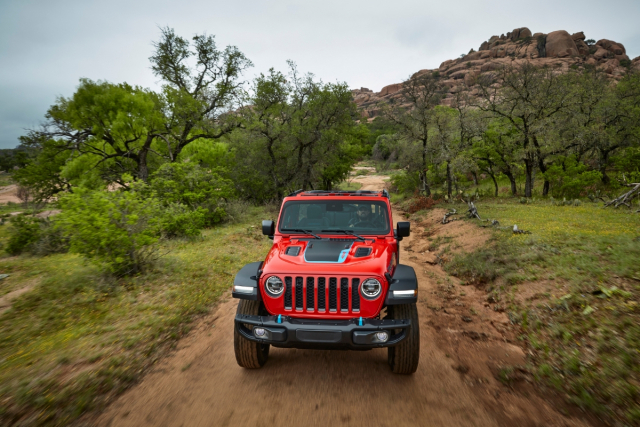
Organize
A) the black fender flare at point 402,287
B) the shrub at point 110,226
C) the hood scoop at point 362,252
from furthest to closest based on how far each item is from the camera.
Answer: the shrub at point 110,226, the hood scoop at point 362,252, the black fender flare at point 402,287

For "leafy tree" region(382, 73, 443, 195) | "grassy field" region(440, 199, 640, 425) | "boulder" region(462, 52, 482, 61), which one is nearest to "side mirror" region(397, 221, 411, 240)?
"grassy field" region(440, 199, 640, 425)

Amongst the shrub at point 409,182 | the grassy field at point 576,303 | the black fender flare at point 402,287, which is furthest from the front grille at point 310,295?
the shrub at point 409,182

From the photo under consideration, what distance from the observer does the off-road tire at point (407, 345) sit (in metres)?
3.24

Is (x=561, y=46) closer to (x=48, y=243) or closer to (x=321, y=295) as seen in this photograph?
(x=321, y=295)

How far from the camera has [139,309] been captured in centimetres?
536

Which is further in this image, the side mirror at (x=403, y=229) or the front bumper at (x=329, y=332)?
the side mirror at (x=403, y=229)

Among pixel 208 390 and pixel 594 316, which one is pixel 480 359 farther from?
pixel 208 390

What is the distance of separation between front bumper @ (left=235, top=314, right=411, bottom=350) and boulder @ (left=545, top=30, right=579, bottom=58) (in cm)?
9998

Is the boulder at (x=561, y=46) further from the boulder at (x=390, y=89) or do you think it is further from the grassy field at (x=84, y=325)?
the grassy field at (x=84, y=325)

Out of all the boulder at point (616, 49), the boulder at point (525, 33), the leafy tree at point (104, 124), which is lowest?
the leafy tree at point (104, 124)

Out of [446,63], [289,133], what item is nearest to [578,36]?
[446,63]

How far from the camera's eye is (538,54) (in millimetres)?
76562

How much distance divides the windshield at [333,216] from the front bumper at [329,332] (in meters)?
1.58

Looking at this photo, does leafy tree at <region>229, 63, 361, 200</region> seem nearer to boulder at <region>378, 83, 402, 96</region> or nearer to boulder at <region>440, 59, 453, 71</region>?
boulder at <region>440, 59, 453, 71</region>
